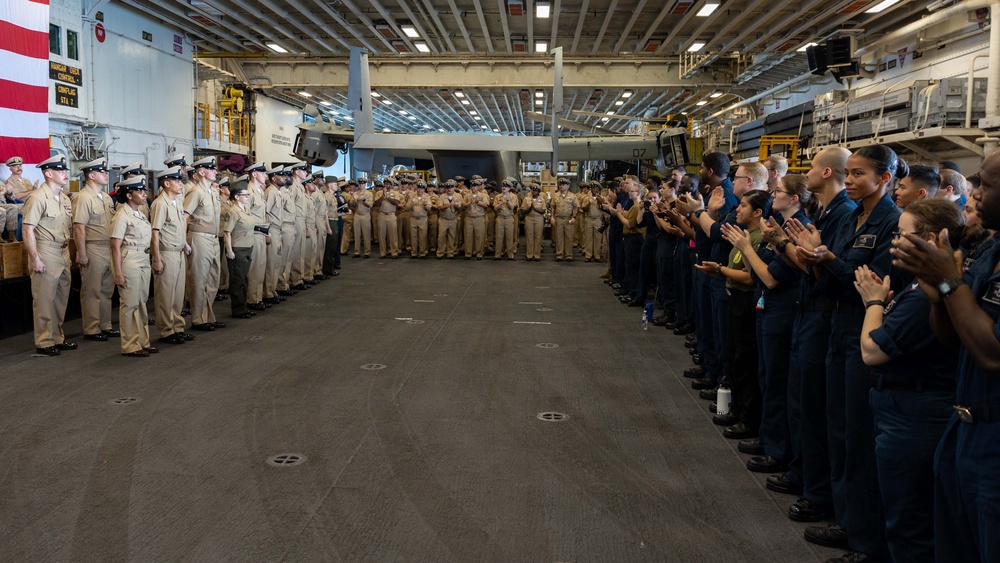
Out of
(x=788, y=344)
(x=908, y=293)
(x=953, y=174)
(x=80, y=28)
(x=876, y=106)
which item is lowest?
(x=788, y=344)

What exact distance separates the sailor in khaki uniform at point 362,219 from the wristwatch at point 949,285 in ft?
45.2

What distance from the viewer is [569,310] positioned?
908 centimetres

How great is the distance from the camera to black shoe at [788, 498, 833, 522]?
3246 mm

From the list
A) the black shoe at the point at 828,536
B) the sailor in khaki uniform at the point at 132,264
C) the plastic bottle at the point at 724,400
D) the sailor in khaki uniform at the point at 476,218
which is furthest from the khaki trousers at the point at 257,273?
the black shoe at the point at 828,536

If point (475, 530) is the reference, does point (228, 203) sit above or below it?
above

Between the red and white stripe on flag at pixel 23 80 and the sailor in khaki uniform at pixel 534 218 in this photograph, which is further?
the sailor in khaki uniform at pixel 534 218

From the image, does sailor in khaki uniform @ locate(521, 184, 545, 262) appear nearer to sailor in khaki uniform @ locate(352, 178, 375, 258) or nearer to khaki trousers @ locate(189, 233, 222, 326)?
sailor in khaki uniform @ locate(352, 178, 375, 258)

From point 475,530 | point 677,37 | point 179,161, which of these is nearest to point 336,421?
point 475,530

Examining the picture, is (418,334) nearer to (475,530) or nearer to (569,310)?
(569,310)

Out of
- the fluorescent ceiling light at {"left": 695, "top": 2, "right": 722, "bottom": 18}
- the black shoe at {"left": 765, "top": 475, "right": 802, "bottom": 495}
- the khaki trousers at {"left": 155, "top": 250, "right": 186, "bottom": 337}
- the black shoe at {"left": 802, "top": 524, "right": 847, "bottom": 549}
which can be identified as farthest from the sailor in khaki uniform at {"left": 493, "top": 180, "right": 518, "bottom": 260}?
the black shoe at {"left": 802, "top": 524, "right": 847, "bottom": 549}

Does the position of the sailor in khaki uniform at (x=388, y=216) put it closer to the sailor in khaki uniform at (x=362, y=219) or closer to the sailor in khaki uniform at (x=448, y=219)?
the sailor in khaki uniform at (x=362, y=219)

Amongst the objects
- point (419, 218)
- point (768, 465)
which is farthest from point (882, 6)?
point (768, 465)

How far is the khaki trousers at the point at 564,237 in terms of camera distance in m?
14.7

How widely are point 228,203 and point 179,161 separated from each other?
1.09 metres
